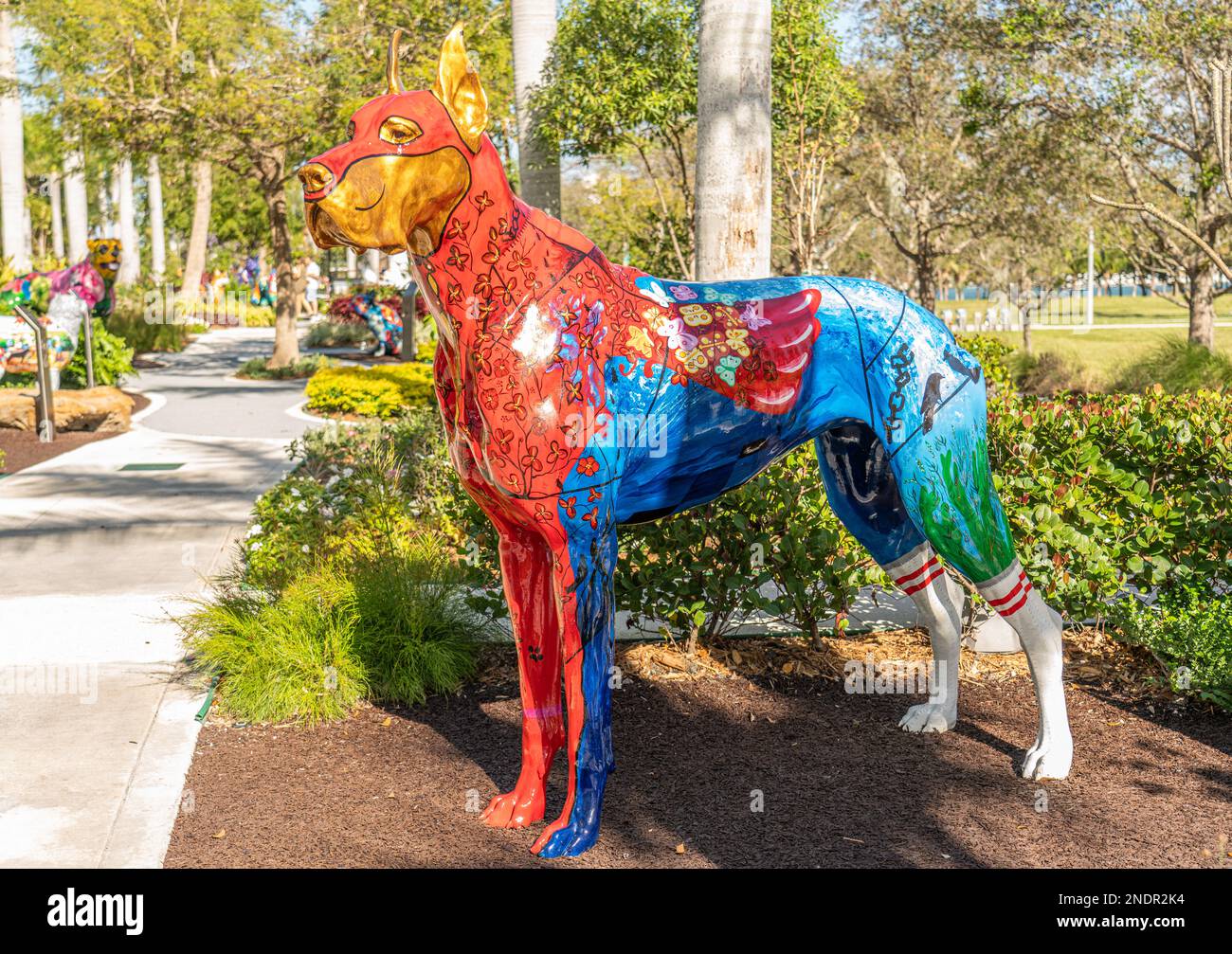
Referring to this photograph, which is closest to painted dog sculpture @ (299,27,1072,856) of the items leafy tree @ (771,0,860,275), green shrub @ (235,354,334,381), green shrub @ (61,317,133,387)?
leafy tree @ (771,0,860,275)

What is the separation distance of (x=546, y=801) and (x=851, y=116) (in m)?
13.0

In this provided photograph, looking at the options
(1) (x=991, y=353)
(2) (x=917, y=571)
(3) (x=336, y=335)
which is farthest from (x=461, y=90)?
(3) (x=336, y=335)

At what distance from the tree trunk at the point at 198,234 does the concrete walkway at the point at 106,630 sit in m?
25.0

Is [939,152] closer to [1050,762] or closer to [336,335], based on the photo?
[336,335]

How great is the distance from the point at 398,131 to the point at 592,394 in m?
0.97

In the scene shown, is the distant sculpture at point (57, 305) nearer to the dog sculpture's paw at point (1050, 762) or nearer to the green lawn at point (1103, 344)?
the dog sculpture's paw at point (1050, 762)

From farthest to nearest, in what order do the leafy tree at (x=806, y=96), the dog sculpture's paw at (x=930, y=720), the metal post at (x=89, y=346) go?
the metal post at (x=89, y=346)
the leafy tree at (x=806, y=96)
the dog sculpture's paw at (x=930, y=720)

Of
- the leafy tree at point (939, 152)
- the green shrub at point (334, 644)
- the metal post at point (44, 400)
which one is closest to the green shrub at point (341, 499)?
the green shrub at point (334, 644)

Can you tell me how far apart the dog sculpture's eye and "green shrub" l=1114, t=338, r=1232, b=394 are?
1399 cm

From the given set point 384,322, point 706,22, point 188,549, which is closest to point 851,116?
point 706,22

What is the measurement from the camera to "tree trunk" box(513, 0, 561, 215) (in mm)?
10258

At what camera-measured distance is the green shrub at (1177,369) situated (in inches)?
631

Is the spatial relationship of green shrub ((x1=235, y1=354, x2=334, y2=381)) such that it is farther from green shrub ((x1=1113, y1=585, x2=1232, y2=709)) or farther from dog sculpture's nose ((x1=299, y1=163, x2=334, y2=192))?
dog sculpture's nose ((x1=299, y1=163, x2=334, y2=192))

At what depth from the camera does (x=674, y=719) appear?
5410 mm
